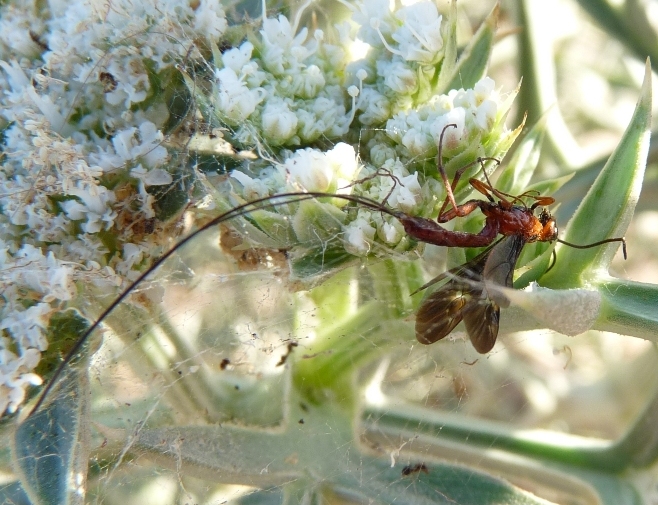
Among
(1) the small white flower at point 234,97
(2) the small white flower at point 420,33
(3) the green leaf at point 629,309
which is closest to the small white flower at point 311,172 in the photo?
(1) the small white flower at point 234,97

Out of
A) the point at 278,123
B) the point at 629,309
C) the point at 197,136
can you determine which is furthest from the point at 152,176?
the point at 629,309

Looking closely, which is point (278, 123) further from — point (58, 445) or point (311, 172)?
point (58, 445)

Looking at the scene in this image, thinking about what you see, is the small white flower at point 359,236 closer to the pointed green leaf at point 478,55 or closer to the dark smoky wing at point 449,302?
the dark smoky wing at point 449,302

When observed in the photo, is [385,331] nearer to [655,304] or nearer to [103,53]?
[655,304]

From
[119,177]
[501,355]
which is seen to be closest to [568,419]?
[501,355]

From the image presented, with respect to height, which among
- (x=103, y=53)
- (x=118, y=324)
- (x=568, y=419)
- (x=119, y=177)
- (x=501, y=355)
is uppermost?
(x=103, y=53)

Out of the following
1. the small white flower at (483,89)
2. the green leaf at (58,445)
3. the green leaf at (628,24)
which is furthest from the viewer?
the green leaf at (628,24)

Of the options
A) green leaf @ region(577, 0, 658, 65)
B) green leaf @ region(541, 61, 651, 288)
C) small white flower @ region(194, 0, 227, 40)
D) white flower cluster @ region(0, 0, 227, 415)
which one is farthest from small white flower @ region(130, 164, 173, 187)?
green leaf @ region(577, 0, 658, 65)
